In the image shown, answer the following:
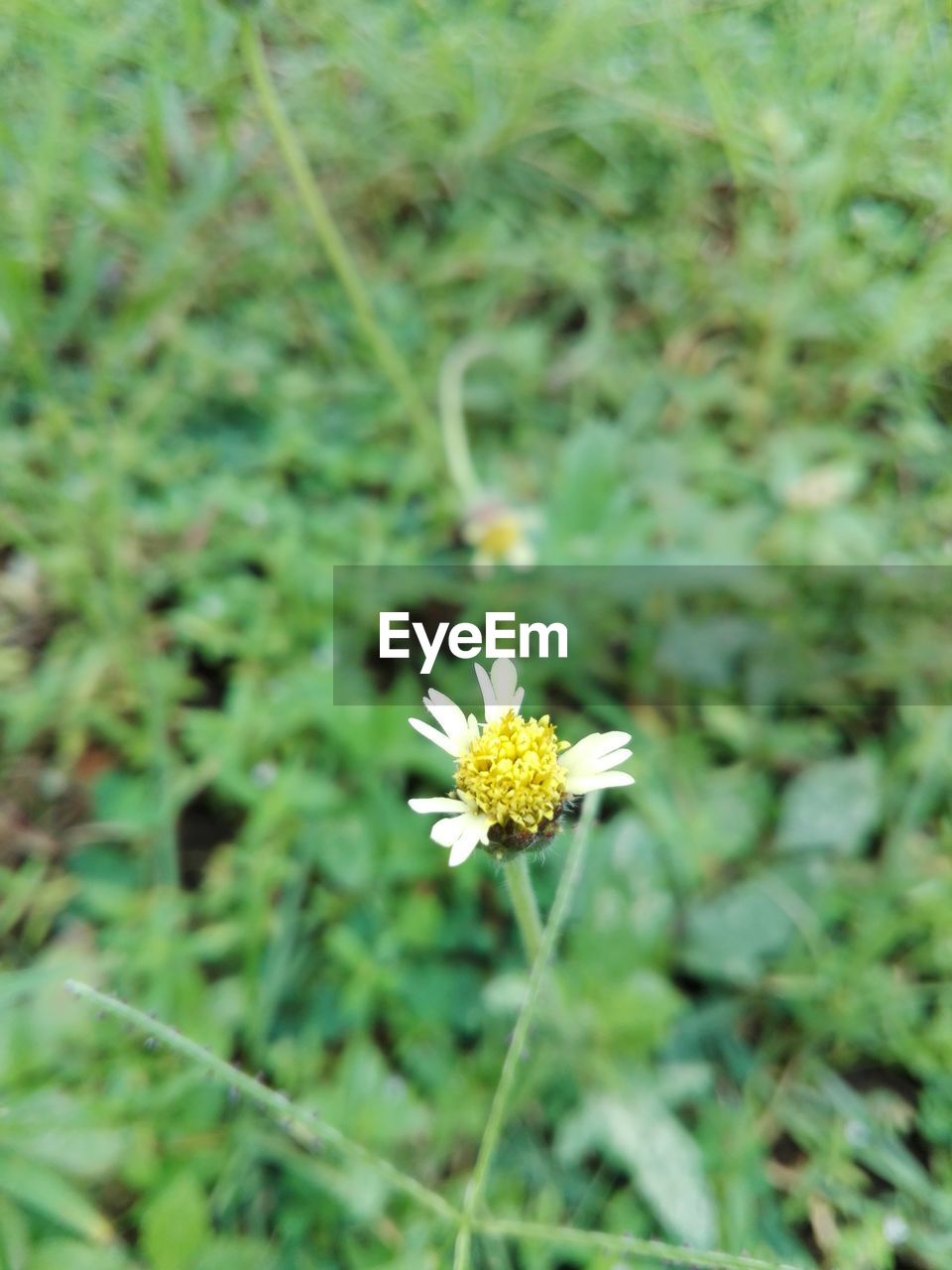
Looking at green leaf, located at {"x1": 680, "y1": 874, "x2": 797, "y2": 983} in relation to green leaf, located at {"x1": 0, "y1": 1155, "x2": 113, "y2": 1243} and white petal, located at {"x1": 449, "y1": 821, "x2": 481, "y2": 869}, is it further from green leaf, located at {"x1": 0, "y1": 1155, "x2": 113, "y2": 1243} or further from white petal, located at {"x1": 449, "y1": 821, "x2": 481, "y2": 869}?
green leaf, located at {"x1": 0, "y1": 1155, "x2": 113, "y2": 1243}

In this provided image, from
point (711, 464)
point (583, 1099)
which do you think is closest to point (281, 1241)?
point (583, 1099)

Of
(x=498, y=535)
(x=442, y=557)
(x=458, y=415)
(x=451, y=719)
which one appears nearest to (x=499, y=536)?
(x=498, y=535)

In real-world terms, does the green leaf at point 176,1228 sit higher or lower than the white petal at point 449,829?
lower

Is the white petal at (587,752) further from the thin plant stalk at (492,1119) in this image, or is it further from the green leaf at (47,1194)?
the green leaf at (47,1194)

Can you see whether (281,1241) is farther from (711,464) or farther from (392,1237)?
(711,464)

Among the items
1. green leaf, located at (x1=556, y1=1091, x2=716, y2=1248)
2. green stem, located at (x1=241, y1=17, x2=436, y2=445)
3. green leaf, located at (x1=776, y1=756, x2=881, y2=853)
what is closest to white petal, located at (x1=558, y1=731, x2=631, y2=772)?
green leaf, located at (x1=556, y1=1091, x2=716, y2=1248)

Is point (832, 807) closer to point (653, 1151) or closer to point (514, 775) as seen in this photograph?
point (653, 1151)

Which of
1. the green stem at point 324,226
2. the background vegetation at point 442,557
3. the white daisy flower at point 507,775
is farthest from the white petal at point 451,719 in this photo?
the green stem at point 324,226
